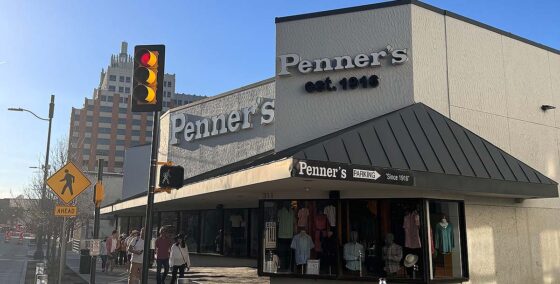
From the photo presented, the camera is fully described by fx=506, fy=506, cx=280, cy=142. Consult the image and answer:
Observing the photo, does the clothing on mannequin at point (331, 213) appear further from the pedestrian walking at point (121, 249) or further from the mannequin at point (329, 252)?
the pedestrian walking at point (121, 249)

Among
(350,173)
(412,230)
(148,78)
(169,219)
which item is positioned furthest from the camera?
(169,219)

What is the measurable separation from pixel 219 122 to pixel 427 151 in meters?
9.83

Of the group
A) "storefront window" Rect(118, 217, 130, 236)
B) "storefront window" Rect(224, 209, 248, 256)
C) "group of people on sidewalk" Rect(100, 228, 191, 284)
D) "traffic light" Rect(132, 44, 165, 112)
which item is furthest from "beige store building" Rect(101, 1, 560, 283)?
"storefront window" Rect(118, 217, 130, 236)

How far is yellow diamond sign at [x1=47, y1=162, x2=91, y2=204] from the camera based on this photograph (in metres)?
12.0

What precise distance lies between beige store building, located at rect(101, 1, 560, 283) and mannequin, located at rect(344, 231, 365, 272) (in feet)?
0.11

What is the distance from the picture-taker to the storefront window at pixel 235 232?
19297mm

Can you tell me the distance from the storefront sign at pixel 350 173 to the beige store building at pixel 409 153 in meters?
0.03

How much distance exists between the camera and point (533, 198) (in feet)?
45.5

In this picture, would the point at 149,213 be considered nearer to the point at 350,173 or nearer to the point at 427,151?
the point at 350,173

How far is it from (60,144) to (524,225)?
24100 millimetres

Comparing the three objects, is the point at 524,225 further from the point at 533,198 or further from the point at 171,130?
the point at 171,130

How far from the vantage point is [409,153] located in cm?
1105

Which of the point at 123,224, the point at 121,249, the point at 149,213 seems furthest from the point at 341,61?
the point at 123,224

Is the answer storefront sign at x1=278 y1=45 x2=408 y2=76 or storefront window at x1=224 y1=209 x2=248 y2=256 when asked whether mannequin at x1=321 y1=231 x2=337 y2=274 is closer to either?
storefront sign at x1=278 y1=45 x2=408 y2=76
